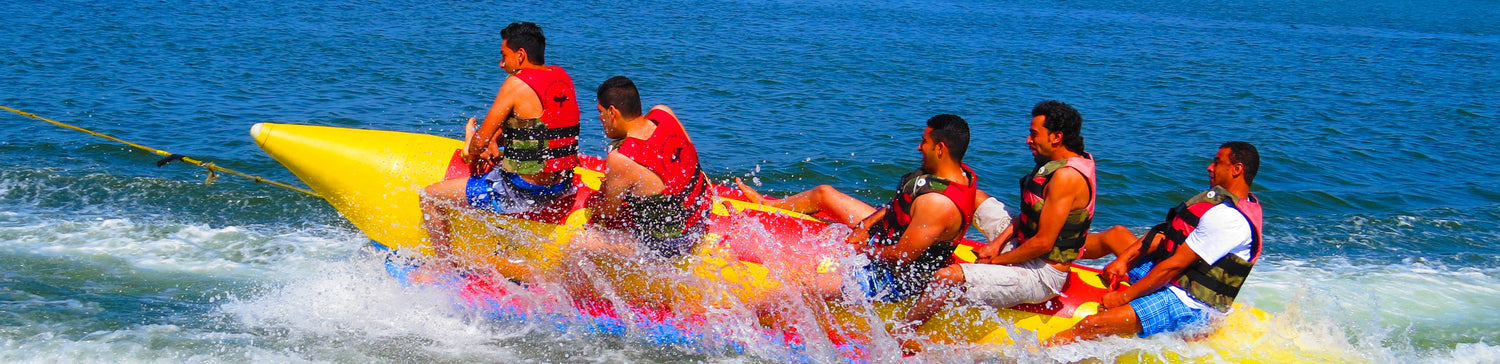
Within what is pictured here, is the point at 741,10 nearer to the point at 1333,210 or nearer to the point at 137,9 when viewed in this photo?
the point at 137,9

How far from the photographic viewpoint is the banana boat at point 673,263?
4.97 metres

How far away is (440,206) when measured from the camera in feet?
17.4

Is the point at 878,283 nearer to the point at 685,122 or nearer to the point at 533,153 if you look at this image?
the point at 533,153

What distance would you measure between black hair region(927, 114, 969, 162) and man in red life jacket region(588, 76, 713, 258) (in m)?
1.08

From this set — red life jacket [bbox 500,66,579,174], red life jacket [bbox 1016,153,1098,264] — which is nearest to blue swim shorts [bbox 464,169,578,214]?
red life jacket [bbox 500,66,579,174]

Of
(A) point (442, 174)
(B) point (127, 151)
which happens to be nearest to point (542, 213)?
(A) point (442, 174)

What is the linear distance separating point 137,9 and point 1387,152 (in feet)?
56.5

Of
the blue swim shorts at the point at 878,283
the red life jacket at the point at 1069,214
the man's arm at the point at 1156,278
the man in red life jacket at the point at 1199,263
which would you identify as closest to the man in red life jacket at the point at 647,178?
the blue swim shorts at the point at 878,283

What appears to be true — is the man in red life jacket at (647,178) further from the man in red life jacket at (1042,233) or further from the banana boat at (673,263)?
the man in red life jacket at (1042,233)

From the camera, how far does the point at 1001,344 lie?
498 centimetres

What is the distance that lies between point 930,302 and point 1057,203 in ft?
2.34

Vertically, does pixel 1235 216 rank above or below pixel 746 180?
above

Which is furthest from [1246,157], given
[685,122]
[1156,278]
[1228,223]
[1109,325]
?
[685,122]

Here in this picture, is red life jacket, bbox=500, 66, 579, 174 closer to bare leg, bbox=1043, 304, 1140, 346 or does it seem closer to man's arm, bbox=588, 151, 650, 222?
man's arm, bbox=588, 151, 650, 222
